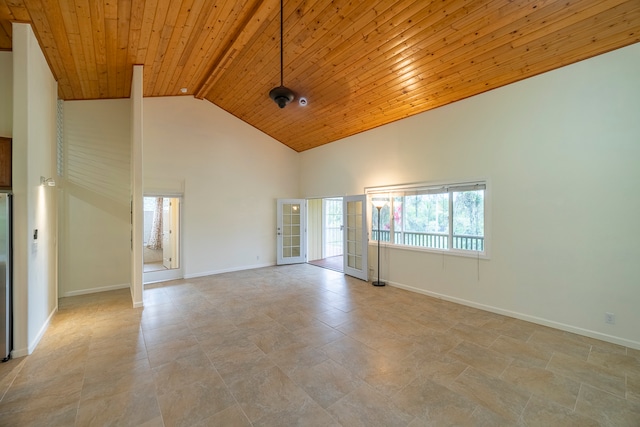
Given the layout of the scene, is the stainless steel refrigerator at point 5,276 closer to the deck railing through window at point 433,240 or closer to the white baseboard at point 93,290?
the white baseboard at point 93,290

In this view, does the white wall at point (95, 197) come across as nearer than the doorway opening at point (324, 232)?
Yes

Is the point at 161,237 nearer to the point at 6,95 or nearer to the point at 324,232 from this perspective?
the point at 324,232

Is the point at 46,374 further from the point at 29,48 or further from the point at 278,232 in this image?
the point at 278,232

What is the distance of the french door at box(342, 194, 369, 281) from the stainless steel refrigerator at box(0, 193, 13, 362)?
5185 mm

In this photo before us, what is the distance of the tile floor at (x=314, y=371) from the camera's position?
6.65 feet

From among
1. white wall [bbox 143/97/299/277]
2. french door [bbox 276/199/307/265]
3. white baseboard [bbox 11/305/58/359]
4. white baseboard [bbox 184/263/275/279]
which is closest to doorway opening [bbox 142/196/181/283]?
white baseboard [bbox 184/263/275/279]

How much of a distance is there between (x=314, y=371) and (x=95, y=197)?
17.4 ft

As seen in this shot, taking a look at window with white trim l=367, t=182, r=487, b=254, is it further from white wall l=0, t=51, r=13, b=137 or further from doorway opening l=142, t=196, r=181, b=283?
white wall l=0, t=51, r=13, b=137

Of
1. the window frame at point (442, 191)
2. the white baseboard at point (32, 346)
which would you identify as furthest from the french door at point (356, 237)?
the white baseboard at point (32, 346)

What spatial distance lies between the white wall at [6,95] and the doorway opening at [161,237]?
2858mm

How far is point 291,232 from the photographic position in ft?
25.3

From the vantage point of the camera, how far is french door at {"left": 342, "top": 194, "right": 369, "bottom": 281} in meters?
5.88

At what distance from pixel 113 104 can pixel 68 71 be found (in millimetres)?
1323

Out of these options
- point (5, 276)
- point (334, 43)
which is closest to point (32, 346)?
point (5, 276)
